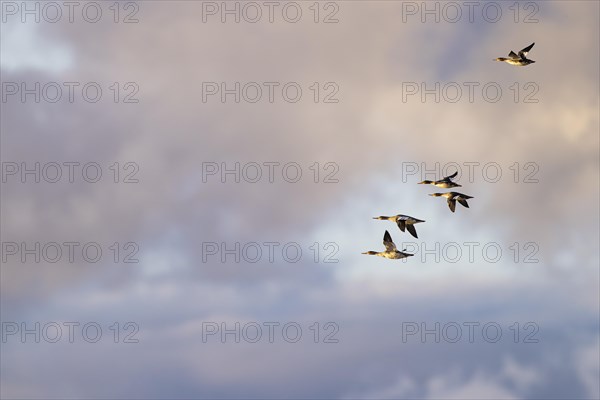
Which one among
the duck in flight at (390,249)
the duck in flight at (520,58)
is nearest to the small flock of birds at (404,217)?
the duck in flight at (390,249)

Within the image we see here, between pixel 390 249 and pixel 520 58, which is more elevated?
pixel 520 58

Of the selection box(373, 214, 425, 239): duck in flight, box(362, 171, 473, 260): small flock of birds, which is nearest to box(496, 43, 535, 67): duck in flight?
box(362, 171, 473, 260): small flock of birds

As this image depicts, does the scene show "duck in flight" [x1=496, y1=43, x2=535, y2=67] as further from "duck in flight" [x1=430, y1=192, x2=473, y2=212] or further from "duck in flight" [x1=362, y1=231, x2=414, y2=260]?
"duck in flight" [x1=362, y1=231, x2=414, y2=260]

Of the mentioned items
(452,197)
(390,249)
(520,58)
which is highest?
(520,58)

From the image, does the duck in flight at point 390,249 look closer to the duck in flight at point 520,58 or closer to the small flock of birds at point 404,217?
the small flock of birds at point 404,217

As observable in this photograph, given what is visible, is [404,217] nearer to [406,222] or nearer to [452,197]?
[406,222]

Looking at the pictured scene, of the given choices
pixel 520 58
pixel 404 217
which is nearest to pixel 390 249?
pixel 404 217

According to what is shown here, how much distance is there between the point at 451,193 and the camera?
551ft

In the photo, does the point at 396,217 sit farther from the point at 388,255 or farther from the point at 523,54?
the point at 523,54

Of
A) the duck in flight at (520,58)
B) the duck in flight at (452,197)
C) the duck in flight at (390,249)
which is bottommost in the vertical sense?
the duck in flight at (390,249)

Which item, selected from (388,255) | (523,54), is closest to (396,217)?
(388,255)

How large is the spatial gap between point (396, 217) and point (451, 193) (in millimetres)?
10425

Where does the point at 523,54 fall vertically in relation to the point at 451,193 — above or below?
above

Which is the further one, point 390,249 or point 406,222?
point 390,249
